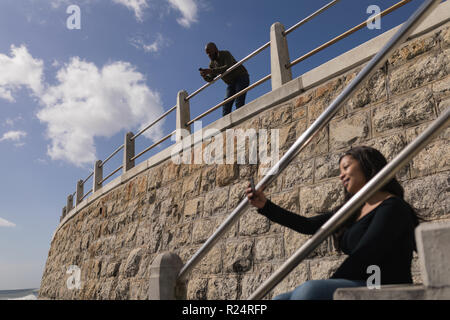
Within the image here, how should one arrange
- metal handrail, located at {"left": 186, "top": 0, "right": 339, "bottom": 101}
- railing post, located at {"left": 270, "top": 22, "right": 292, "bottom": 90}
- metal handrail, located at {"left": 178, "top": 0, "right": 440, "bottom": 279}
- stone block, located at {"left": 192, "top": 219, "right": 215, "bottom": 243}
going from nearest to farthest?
metal handrail, located at {"left": 178, "top": 0, "right": 440, "bottom": 279}, metal handrail, located at {"left": 186, "top": 0, "right": 339, "bottom": 101}, railing post, located at {"left": 270, "top": 22, "right": 292, "bottom": 90}, stone block, located at {"left": 192, "top": 219, "right": 215, "bottom": 243}

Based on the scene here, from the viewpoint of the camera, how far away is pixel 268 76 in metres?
4.73

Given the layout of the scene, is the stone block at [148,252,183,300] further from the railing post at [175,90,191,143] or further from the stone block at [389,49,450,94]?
the railing post at [175,90,191,143]

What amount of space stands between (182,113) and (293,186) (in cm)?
331

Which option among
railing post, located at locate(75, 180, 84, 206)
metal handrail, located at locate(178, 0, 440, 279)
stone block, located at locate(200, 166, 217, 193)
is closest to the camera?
metal handrail, located at locate(178, 0, 440, 279)

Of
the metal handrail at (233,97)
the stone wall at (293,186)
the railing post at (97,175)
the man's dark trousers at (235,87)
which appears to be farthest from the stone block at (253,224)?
the railing post at (97,175)

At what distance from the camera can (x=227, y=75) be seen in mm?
5812

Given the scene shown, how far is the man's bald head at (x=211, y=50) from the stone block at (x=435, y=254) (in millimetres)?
5357

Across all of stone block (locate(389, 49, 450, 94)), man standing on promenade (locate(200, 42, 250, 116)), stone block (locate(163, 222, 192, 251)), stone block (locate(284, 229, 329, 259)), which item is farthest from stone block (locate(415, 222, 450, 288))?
man standing on promenade (locate(200, 42, 250, 116))

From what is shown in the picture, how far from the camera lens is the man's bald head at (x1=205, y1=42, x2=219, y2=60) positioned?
239 inches

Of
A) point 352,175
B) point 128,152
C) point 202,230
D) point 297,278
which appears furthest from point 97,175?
point 352,175

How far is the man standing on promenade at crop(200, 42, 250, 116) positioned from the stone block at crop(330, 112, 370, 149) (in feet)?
6.87

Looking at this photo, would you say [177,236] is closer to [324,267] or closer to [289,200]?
[289,200]

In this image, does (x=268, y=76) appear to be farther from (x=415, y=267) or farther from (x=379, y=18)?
(x=415, y=267)
